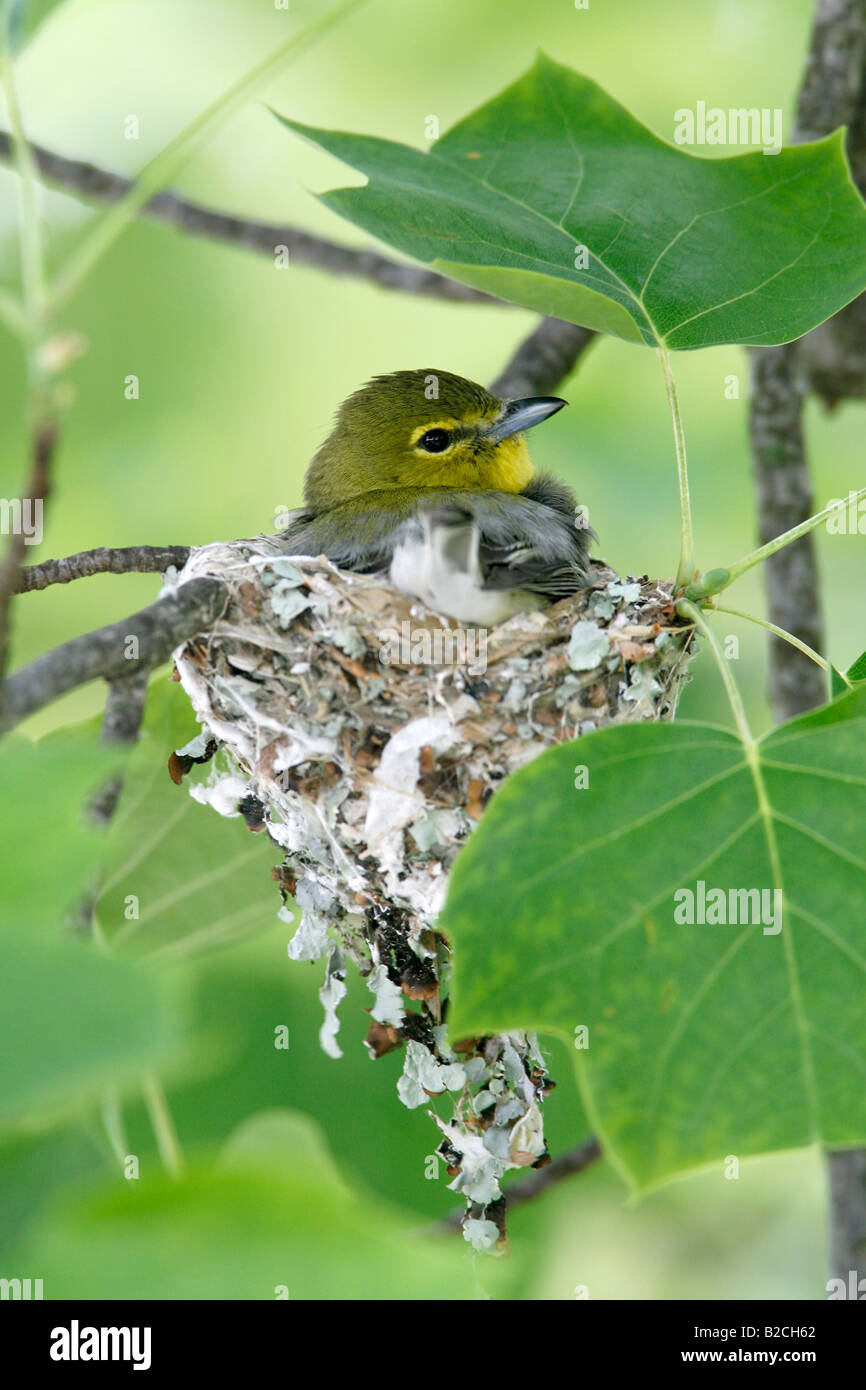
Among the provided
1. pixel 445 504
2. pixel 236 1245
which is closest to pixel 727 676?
pixel 236 1245

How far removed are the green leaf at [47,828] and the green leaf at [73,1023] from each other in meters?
0.08

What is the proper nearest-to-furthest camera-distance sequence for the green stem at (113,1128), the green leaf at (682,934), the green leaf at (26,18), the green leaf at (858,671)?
the green leaf at (26,18)
the green leaf at (682,934)
the green stem at (113,1128)
the green leaf at (858,671)

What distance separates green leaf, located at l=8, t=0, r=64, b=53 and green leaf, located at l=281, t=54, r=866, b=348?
1.95 feet

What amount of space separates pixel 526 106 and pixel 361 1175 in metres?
3.00

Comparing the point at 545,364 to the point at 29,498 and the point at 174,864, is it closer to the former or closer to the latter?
the point at 174,864

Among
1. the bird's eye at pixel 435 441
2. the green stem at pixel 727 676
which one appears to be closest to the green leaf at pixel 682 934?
the green stem at pixel 727 676

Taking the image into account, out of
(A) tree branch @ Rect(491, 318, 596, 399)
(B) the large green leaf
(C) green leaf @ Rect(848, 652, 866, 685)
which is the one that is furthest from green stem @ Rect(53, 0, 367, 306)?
(A) tree branch @ Rect(491, 318, 596, 399)

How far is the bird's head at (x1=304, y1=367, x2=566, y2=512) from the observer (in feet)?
10.7

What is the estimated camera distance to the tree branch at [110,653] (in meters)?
1.18

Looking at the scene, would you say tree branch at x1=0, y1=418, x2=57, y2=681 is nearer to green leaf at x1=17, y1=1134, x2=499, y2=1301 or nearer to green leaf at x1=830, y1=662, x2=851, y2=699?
green leaf at x1=17, y1=1134, x2=499, y2=1301

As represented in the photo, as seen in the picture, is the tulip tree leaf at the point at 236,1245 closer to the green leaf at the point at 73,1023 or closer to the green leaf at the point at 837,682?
the green leaf at the point at 73,1023

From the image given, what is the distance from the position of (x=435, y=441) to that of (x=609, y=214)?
1.42 meters

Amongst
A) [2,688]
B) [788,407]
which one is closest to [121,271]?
[788,407]
